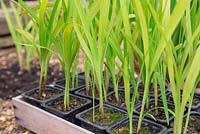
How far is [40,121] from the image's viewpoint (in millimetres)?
1082

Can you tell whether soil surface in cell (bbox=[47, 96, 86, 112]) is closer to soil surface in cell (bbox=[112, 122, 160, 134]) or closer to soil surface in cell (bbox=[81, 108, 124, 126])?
soil surface in cell (bbox=[81, 108, 124, 126])

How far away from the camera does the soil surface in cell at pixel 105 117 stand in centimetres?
94

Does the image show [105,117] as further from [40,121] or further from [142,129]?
[40,121]

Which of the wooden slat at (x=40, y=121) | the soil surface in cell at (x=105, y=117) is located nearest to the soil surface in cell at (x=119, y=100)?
the soil surface in cell at (x=105, y=117)

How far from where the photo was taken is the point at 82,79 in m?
1.33

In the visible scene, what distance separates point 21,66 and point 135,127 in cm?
109

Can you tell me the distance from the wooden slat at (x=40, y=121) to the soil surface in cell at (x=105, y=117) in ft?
0.18

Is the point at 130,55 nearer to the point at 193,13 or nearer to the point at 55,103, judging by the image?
the point at 193,13

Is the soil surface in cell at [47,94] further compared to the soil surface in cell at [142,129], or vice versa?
the soil surface in cell at [47,94]

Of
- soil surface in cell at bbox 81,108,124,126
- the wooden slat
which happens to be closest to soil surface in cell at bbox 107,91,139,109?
soil surface in cell at bbox 81,108,124,126

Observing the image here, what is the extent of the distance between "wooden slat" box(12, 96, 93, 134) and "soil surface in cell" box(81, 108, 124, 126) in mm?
54

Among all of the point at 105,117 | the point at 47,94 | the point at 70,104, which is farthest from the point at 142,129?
the point at 47,94

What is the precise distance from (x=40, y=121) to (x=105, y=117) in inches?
10.5

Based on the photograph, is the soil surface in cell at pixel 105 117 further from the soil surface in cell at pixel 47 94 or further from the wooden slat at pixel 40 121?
the soil surface in cell at pixel 47 94
